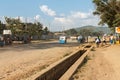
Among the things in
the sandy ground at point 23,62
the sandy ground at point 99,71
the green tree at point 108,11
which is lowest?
the sandy ground at point 99,71

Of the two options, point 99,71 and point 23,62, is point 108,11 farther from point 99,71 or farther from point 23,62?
point 99,71

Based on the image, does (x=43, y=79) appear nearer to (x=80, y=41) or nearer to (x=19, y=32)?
(x=80, y=41)

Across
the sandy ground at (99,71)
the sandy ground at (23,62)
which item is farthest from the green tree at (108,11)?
the sandy ground at (99,71)

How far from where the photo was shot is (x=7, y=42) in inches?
2377

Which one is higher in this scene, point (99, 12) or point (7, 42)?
point (99, 12)

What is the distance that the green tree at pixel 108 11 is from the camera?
5822cm

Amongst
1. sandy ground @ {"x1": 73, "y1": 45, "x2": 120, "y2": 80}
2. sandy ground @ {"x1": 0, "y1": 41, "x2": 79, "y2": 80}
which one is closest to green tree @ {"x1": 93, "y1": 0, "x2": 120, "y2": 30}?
sandy ground @ {"x1": 0, "y1": 41, "x2": 79, "y2": 80}

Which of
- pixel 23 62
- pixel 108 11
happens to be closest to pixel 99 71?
pixel 23 62

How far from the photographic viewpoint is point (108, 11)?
60.2 metres

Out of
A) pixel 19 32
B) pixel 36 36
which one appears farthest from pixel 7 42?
pixel 36 36

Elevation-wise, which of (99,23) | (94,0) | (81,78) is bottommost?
(81,78)

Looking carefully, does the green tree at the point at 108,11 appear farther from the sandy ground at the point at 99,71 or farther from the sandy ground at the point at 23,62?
the sandy ground at the point at 99,71

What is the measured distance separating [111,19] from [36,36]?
60.9 m

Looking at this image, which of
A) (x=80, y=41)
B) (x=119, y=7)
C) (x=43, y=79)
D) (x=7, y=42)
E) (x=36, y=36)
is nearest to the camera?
(x=43, y=79)
